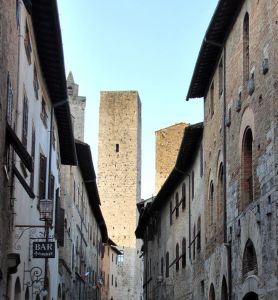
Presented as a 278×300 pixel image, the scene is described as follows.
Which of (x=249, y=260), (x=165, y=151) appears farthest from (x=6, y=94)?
(x=165, y=151)

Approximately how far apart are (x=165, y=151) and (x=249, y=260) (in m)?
46.4

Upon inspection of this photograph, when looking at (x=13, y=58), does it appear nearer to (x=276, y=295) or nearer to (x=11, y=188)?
(x=11, y=188)

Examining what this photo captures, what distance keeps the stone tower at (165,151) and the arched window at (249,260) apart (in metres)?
45.5

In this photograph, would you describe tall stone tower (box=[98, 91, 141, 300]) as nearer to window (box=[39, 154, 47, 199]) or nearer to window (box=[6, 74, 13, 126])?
window (box=[39, 154, 47, 199])

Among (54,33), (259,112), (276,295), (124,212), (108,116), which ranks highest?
(108,116)

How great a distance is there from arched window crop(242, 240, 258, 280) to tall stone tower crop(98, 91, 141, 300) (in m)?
54.7

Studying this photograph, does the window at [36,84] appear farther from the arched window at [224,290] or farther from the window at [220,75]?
the arched window at [224,290]

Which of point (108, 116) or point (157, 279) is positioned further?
point (108, 116)

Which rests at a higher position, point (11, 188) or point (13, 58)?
point (13, 58)

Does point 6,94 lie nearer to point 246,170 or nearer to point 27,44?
point 27,44

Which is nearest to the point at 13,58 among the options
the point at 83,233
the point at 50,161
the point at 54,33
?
the point at 54,33

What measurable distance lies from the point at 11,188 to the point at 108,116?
60.6 meters

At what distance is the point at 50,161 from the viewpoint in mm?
24328

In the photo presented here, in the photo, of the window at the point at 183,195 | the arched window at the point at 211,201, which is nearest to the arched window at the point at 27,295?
the arched window at the point at 211,201
